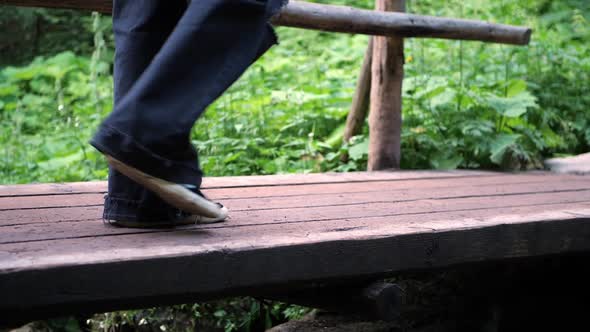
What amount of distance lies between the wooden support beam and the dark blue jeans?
2.30m

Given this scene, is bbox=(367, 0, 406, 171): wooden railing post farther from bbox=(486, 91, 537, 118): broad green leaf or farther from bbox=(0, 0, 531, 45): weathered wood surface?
bbox=(486, 91, 537, 118): broad green leaf

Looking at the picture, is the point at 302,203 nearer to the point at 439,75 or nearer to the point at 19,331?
the point at 19,331

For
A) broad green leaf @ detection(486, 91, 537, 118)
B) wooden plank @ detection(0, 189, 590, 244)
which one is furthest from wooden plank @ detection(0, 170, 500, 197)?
wooden plank @ detection(0, 189, 590, 244)

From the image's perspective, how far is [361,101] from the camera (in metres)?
4.57

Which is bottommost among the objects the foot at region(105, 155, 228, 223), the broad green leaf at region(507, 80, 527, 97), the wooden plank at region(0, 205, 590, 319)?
the wooden plank at region(0, 205, 590, 319)

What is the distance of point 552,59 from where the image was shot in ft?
19.3

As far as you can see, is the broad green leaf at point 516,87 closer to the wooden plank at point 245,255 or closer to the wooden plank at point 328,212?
the wooden plank at point 328,212

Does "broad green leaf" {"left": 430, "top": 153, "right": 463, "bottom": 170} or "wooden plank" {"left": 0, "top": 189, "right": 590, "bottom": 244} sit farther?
"broad green leaf" {"left": 430, "top": 153, "right": 463, "bottom": 170}

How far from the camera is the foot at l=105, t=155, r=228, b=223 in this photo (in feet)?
6.53

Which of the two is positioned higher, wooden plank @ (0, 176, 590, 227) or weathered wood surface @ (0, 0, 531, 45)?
weathered wood surface @ (0, 0, 531, 45)

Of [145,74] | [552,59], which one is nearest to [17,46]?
[552,59]

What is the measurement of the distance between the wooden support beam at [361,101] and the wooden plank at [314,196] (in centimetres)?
102

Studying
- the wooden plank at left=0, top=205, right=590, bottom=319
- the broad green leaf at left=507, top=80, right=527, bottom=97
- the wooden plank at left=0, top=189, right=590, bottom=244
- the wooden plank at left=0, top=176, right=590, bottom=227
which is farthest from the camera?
the broad green leaf at left=507, top=80, right=527, bottom=97

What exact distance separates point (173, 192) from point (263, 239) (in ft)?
0.96
